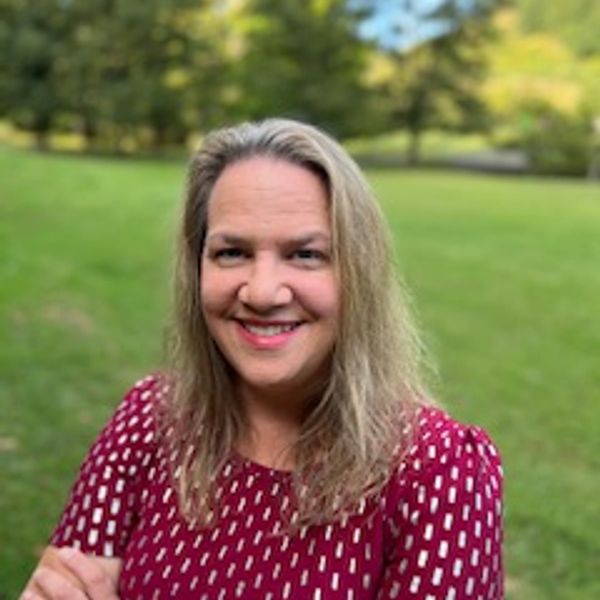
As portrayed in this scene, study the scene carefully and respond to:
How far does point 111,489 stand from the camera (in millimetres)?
1344

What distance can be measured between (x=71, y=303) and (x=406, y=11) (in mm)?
31248

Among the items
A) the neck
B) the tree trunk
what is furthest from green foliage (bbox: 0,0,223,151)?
the neck

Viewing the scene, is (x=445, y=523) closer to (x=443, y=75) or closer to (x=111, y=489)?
(x=111, y=489)

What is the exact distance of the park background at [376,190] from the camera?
412 cm

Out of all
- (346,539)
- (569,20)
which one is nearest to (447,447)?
(346,539)

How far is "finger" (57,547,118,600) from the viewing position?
1307 mm

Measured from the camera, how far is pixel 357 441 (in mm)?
1261

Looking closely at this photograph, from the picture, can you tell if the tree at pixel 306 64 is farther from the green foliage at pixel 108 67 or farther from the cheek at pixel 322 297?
the cheek at pixel 322 297

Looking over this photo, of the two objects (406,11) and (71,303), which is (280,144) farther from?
(406,11)

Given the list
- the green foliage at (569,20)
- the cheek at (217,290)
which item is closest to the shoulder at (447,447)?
the cheek at (217,290)

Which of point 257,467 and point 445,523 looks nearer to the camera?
point 445,523

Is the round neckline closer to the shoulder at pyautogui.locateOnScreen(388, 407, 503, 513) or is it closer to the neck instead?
the neck

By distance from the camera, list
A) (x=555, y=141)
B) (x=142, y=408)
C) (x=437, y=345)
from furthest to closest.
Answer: (x=555, y=141), (x=437, y=345), (x=142, y=408)

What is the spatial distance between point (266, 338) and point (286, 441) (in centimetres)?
15
